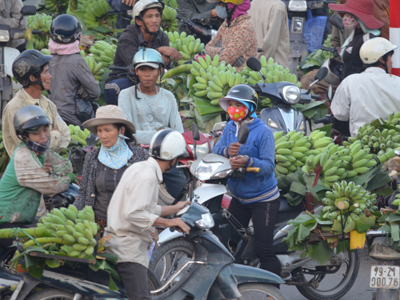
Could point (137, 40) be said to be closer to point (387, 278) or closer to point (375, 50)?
point (375, 50)

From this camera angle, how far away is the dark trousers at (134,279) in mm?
4570

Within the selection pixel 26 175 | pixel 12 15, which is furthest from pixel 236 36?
pixel 26 175

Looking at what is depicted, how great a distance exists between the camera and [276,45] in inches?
407

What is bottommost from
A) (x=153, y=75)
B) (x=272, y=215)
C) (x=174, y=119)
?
(x=272, y=215)

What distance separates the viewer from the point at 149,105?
652 centimetres

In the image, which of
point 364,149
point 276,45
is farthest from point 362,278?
point 276,45

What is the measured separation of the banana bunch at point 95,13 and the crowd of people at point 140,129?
8.68ft

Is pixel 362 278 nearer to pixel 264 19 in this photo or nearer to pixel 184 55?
pixel 184 55

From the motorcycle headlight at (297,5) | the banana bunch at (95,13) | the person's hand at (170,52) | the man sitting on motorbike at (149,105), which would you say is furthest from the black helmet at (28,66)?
the motorcycle headlight at (297,5)

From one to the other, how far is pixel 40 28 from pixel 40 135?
566cm

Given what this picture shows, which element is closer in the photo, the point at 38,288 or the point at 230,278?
the point at 38,288

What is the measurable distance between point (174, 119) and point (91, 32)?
5.29 metres

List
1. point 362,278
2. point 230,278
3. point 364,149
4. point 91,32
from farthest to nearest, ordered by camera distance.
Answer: point 91,32 < point 362,278 < point 364,149 < point 230,278

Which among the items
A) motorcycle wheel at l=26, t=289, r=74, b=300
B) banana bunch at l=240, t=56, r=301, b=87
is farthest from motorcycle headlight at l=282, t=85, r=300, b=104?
motorcycle wheel at l=26, t=289, r=74, b=300
